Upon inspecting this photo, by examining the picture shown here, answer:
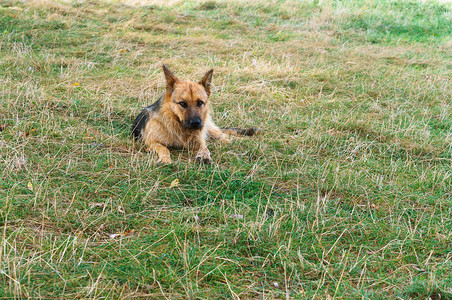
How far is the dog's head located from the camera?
425 cm

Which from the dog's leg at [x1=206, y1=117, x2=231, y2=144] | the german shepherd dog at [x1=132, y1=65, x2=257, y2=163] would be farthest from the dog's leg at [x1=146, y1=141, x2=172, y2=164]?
the dog's leg at [x1=206, y1=117, x2=231, y2=144]

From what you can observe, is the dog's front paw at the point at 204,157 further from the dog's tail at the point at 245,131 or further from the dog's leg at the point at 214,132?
the dog's tail at the point at 245,131

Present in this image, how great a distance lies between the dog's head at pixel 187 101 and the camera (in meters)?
4.25

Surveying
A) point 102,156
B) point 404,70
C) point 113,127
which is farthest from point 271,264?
point 404,70

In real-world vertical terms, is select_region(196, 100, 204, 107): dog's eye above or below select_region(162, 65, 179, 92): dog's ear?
below

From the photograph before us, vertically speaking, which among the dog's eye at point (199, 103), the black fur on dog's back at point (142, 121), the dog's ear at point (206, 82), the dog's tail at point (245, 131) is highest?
the dog's ear at point (206, 82)

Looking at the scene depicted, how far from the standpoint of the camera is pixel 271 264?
2584 mm

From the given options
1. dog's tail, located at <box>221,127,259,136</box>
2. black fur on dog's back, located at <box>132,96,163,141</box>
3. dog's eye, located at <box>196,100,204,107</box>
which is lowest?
dog's tail, located at <box>221,127,259,136</box>

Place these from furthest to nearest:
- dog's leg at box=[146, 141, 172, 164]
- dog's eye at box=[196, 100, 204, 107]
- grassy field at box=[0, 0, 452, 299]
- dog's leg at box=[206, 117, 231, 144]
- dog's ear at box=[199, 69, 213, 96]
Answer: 1. dog's leg at box=[206, 117, 231, 144]
2. dog's ear at box=[199, 69, 213, 96]
3. dog's eye at box=[196, 100, 204, 107]
4. dog's leg at box=[146, 141, 172, 164]
5. grassy field at box=[0, 0, 452, 299]

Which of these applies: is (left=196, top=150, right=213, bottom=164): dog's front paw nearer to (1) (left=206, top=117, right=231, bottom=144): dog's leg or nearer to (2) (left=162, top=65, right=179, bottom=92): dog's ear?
(1) (left=206, top=117, right=231, bottom=144): dog's leg

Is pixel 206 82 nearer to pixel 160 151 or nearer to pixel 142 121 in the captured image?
pixel 142 121

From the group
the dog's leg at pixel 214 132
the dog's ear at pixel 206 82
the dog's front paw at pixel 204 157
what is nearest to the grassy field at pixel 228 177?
the dog's front paw at pixel 204 157

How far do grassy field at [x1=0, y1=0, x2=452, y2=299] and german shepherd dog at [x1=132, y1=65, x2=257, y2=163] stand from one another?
0.18 meters

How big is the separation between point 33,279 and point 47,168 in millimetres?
1520
